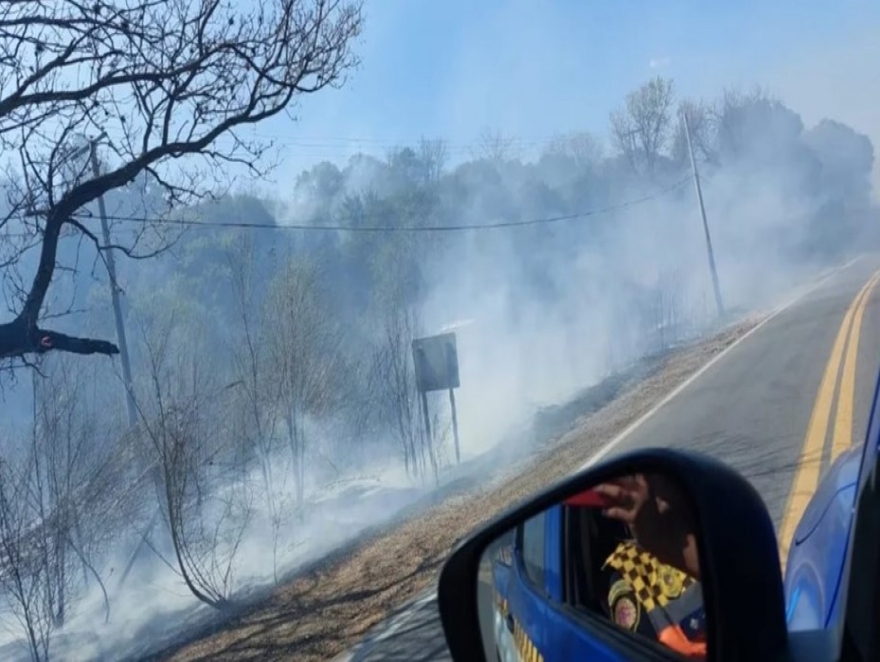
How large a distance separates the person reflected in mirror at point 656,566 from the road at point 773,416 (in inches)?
163

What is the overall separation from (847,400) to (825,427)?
1673 millimetres

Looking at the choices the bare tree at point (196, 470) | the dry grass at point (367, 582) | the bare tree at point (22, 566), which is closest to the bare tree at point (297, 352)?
the bare tree at point (196, 470)

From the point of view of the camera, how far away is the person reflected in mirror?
1.97m

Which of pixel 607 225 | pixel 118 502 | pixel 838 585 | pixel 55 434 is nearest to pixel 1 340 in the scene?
pixel 55 434

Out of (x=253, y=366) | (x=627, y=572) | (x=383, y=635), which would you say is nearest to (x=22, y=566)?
(x=383, y=635)

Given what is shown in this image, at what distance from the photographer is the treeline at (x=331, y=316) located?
577 inches

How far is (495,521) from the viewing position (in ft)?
9.45

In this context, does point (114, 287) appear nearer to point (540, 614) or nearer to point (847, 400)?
point (847, 400)

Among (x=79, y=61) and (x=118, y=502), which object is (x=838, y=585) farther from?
(x=118, y=502)

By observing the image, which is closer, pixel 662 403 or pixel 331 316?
pixel 662 403

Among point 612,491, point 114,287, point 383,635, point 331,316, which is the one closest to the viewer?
point 612,491

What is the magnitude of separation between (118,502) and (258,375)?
5.93 meters

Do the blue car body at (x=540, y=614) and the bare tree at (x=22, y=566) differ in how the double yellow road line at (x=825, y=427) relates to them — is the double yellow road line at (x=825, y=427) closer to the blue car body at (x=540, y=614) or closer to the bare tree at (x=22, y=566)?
the blue car body at (x=540, y=614)

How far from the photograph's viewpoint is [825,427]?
11352mm
